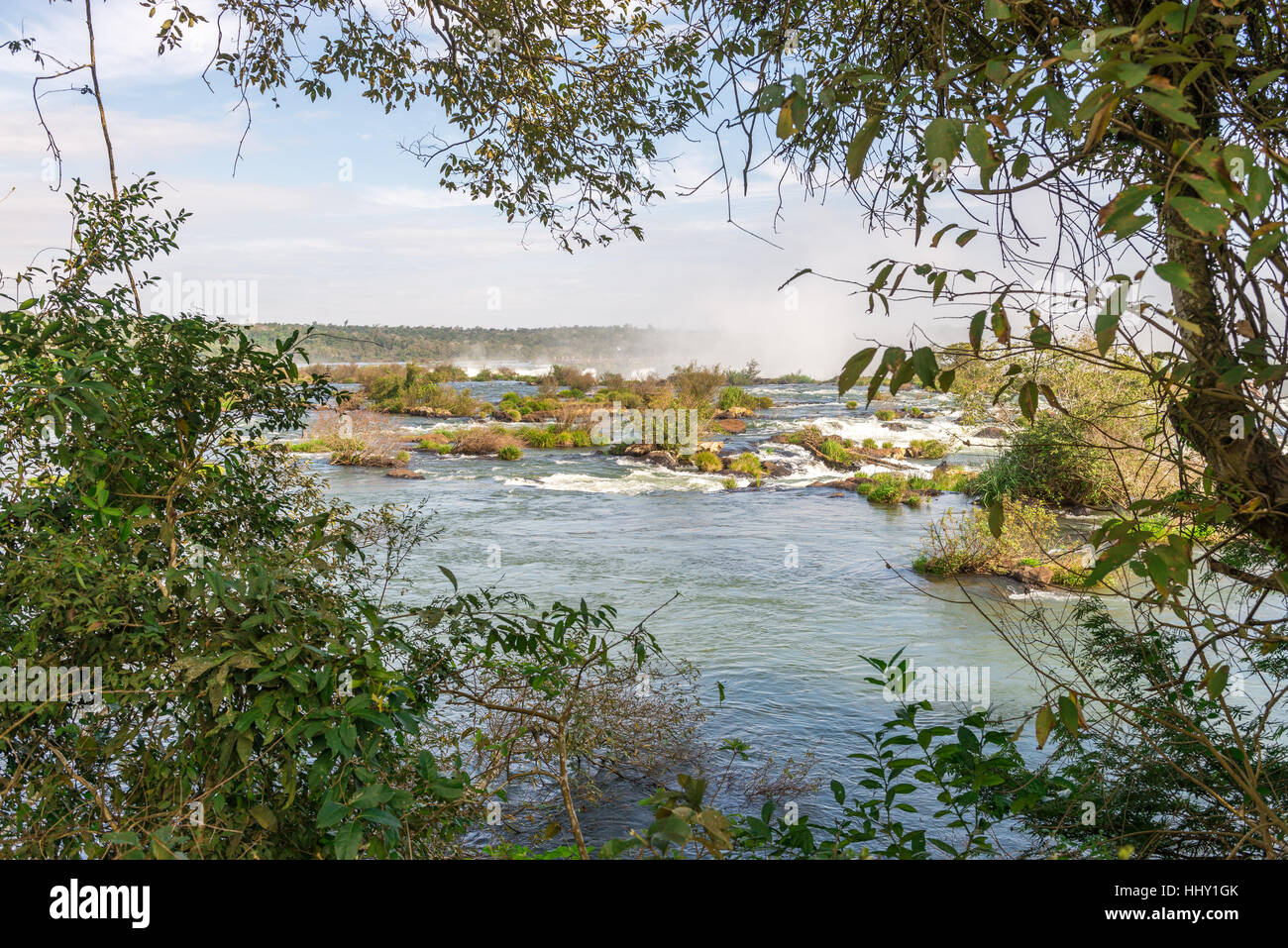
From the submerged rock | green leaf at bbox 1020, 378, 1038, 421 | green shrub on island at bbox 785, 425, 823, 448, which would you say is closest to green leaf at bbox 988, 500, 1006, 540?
green leaf at bbox 1020, 378, 1038, 421

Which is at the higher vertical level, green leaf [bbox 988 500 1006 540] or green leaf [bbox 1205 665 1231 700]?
green leaf [bbox 988 500 1006 540]

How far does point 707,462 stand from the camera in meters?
15.6

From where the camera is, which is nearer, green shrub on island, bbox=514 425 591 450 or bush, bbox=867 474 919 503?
bush, bbox=867 474 919 503

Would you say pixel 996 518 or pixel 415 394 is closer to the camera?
pixel 996 518

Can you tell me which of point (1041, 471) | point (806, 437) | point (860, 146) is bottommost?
point (1041, 471)

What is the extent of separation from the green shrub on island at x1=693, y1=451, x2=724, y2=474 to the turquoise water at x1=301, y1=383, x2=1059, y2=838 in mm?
642

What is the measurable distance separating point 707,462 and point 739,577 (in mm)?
6853

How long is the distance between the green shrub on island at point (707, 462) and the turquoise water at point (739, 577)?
0.64 m

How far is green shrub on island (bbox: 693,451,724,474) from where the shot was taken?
50.6ft

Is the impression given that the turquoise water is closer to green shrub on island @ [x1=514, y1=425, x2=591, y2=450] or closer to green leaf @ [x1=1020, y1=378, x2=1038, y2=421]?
green leaf @ [x1=1020, y1=378, x2=1038, y2=421]

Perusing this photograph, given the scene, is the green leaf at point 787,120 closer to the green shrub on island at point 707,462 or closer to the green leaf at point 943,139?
the green leaf at point 943,139

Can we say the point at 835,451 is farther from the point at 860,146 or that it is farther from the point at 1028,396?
the point at 860,146

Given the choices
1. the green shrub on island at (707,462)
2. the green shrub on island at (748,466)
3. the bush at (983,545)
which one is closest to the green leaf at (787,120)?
the bush at (983,545)

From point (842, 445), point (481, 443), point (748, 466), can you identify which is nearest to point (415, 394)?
point (481, 443)
